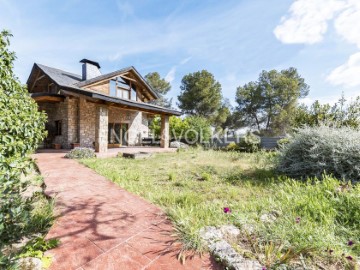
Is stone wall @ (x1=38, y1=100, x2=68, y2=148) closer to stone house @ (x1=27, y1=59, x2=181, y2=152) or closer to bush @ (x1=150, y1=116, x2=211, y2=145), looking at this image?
stone house @ (x1=27, y1=59, x2=181, y2=152)

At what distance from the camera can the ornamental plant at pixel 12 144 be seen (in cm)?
190

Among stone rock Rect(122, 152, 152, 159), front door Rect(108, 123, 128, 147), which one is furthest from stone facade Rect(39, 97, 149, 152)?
stone rock Rect(122, 152, 152, 159)

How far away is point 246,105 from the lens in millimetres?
30250

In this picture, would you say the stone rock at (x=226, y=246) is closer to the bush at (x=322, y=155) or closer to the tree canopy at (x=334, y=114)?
the bush at (x=322, y=155)

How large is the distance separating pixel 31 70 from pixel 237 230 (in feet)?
62.3

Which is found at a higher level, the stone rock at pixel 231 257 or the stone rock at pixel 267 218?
the stone rock at pixel 267 218

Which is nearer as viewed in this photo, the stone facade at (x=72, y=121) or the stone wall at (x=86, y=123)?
the stone facade at (x=72, y=121)

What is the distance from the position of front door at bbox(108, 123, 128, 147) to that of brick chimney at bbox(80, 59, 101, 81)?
426 cm

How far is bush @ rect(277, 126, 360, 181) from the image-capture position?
173 inches

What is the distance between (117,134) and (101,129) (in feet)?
17.8

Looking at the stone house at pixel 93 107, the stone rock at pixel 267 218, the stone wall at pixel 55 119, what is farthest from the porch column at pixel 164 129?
the stone rock at pixel 267 218

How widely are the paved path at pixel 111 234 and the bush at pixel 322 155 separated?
4.28 meters

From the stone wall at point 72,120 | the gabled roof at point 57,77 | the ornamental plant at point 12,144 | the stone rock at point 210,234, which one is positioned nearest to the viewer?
the ornamental plant at point 12,144

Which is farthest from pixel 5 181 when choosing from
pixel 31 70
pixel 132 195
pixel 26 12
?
pixel 31 70
